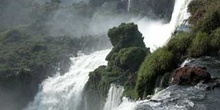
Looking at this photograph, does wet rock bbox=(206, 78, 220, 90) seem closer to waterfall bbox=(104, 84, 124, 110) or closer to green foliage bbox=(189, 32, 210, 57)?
green foliage bbox=(189, 32, 210, 57)

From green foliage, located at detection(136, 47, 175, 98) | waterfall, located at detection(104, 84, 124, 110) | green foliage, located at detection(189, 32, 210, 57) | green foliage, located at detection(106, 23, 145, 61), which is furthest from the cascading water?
green foliage, located at detection(189, 32, 210, 57)

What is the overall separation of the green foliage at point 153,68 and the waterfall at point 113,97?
2661 centimetres

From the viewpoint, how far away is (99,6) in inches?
4532

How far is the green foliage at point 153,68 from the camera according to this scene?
20.7 m

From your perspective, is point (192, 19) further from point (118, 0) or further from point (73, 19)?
point (73, 19)

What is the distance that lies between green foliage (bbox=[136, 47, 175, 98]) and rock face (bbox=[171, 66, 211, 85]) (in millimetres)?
2020

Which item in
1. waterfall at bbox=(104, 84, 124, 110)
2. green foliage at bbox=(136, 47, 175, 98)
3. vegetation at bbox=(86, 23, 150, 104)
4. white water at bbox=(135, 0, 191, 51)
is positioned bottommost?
green foliage at bbox=(136, 47, 175, 98)

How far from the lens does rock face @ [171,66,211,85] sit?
719 inches

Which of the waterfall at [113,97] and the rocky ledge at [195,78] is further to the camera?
the waterfall at [113,97]

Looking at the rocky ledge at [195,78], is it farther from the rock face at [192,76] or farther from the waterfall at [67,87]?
the waterfall at [67,87]

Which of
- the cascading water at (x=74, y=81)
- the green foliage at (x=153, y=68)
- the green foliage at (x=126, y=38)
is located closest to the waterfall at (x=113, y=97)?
the green foliage at (x=126, y=38)

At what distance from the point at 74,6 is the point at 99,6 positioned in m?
7.04

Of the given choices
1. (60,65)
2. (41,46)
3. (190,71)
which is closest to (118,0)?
(41,46)

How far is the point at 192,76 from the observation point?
60.1ft
